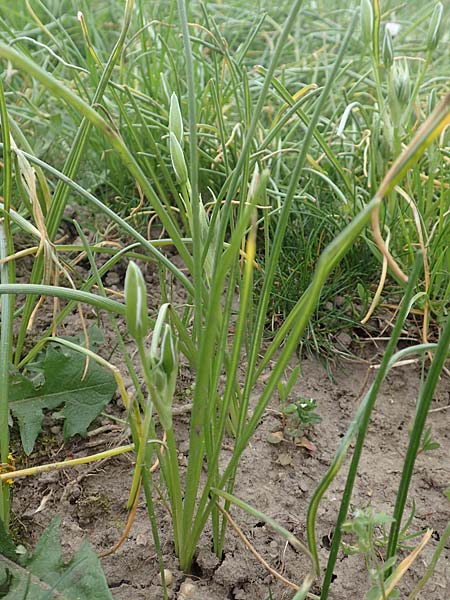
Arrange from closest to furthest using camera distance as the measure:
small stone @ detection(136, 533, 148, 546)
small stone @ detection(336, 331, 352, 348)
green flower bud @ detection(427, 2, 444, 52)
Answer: small stone @ detection(136, 533, 148, 546), green flower bud @ detection(427, 2, 444, 52), small stone @ detection(336, 331, 352, 348)

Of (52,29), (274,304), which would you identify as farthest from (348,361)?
(52,29)

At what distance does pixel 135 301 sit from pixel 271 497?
0.45 metres

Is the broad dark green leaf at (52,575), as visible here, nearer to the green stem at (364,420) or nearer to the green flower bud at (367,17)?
the green stem at (364,420)

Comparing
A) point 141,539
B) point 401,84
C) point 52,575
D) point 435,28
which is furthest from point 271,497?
point 435,28

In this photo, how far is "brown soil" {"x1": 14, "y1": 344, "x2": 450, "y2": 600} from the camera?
0.81m

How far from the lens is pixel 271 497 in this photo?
912 millimetres

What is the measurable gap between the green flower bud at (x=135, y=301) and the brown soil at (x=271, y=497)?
0.37 metres

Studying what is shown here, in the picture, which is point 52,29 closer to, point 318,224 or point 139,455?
point 318,224

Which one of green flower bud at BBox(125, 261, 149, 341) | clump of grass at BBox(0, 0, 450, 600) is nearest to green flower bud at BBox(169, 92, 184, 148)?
clump of grass at BBox(0, 0, 450, 600)

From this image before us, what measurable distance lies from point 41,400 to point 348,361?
1.59ft

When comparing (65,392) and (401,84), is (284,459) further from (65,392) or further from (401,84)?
(401,84)

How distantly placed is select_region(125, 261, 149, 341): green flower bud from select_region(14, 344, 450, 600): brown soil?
0.37 meters

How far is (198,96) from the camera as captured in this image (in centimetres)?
145

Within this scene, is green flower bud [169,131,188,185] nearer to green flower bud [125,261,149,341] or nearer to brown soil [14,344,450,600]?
green flower bud [125,261,149,341]
